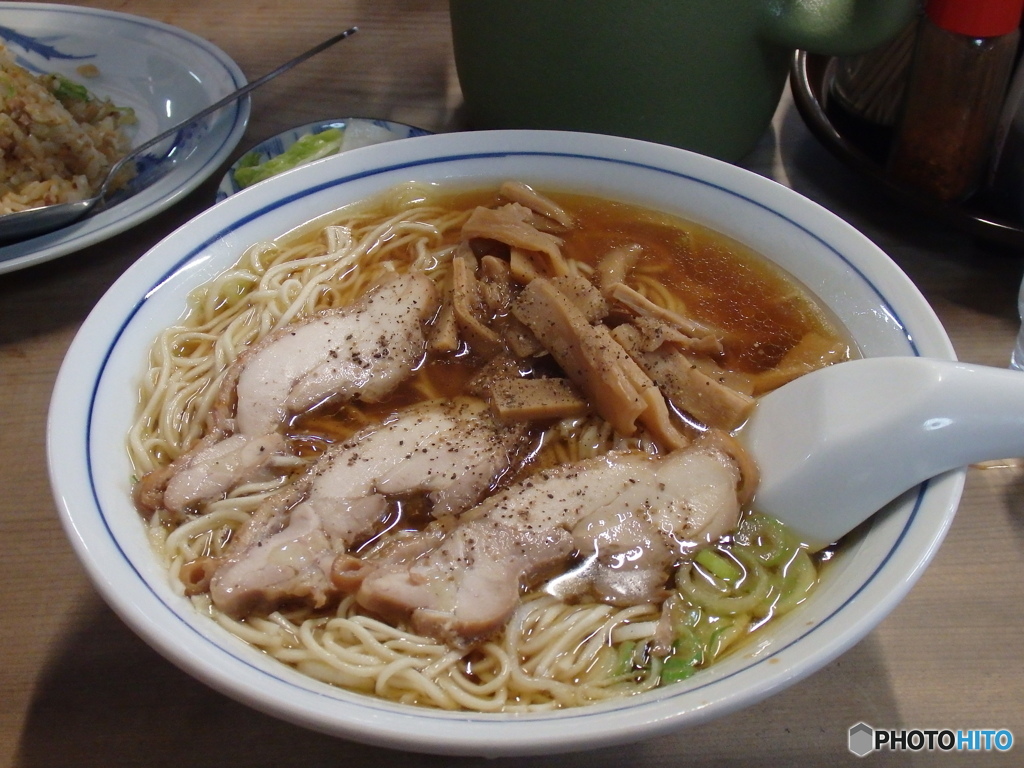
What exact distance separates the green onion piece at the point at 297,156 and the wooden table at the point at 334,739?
0.95 ft

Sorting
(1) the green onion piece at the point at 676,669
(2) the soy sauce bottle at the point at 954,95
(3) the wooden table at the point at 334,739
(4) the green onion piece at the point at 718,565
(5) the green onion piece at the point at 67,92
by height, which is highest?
(2) the soy sauce bottle at the point at 954,95

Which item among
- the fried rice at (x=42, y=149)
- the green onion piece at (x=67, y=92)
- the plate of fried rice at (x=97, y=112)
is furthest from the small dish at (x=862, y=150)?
the green onion piece at (x=67, y=92)

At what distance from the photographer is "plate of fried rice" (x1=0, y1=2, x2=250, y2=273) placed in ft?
6.92

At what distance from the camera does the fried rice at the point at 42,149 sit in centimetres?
215

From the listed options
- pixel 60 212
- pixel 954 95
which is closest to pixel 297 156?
pixel 60 212

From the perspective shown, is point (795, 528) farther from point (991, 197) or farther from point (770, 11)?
point (991, 197)

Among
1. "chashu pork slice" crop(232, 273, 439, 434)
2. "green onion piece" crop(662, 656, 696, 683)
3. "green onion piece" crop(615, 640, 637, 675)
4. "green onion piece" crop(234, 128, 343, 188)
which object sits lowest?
"green onion piece" crop(615, 640, 637, 675)

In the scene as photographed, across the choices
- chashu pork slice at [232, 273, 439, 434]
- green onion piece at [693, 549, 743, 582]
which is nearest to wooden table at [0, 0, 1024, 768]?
green onion piece at [693, 549, 743, 582]

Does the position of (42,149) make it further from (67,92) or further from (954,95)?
(954,95)

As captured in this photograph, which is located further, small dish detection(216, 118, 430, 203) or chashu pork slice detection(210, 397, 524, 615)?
small dish detection(216, 118, 430, 203)

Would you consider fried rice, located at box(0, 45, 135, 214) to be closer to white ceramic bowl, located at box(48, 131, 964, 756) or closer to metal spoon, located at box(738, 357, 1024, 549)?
white ceramic bowl, located at box(48, 131, 964, 756)

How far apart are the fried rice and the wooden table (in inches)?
7.5

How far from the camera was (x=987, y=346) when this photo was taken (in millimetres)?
1950

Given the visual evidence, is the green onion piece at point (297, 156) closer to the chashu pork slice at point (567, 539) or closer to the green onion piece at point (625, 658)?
the chashu pork slice at point (567, 539)
